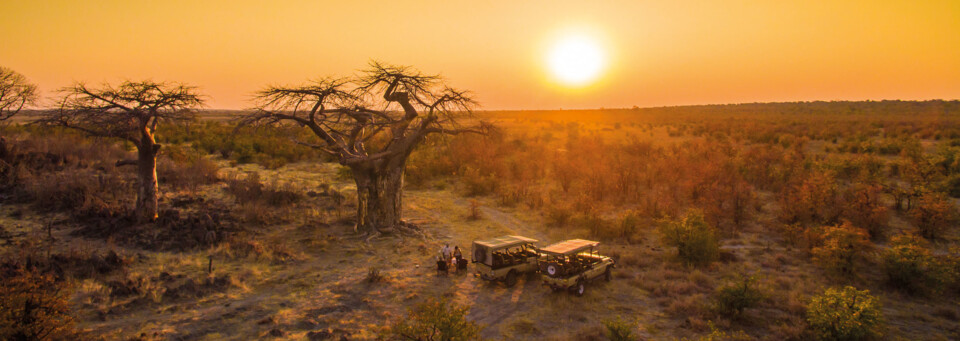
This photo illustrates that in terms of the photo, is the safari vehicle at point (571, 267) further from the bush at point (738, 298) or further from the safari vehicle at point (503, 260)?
the bush at point (738, 298)

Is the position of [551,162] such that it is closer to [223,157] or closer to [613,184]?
[613,184]

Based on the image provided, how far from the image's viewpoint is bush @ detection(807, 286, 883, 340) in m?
7.18

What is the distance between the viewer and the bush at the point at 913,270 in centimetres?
923

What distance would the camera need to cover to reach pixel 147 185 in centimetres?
1345

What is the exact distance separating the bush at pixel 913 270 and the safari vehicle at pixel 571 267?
599 centimetres

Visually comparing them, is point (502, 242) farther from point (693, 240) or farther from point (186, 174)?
point (186, 174)

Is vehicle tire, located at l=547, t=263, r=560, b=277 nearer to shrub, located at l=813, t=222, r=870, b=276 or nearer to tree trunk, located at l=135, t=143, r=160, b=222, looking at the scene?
shrub, located at l=813, t=222, r=870, b=276

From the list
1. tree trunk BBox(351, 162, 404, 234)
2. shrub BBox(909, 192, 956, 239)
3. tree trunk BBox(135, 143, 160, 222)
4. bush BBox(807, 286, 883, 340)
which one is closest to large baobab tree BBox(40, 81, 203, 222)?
tree trunk BBox(135, 143, 160, 222)

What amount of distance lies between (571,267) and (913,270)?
725cm

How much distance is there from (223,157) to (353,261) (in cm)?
2302

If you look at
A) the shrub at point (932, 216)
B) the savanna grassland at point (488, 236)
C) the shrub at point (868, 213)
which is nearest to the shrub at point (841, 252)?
the savanna grassland at point (488, 236)

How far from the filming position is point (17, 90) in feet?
70.7

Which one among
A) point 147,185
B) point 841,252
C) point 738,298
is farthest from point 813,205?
point 147,185

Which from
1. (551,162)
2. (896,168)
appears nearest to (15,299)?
(551,162)
